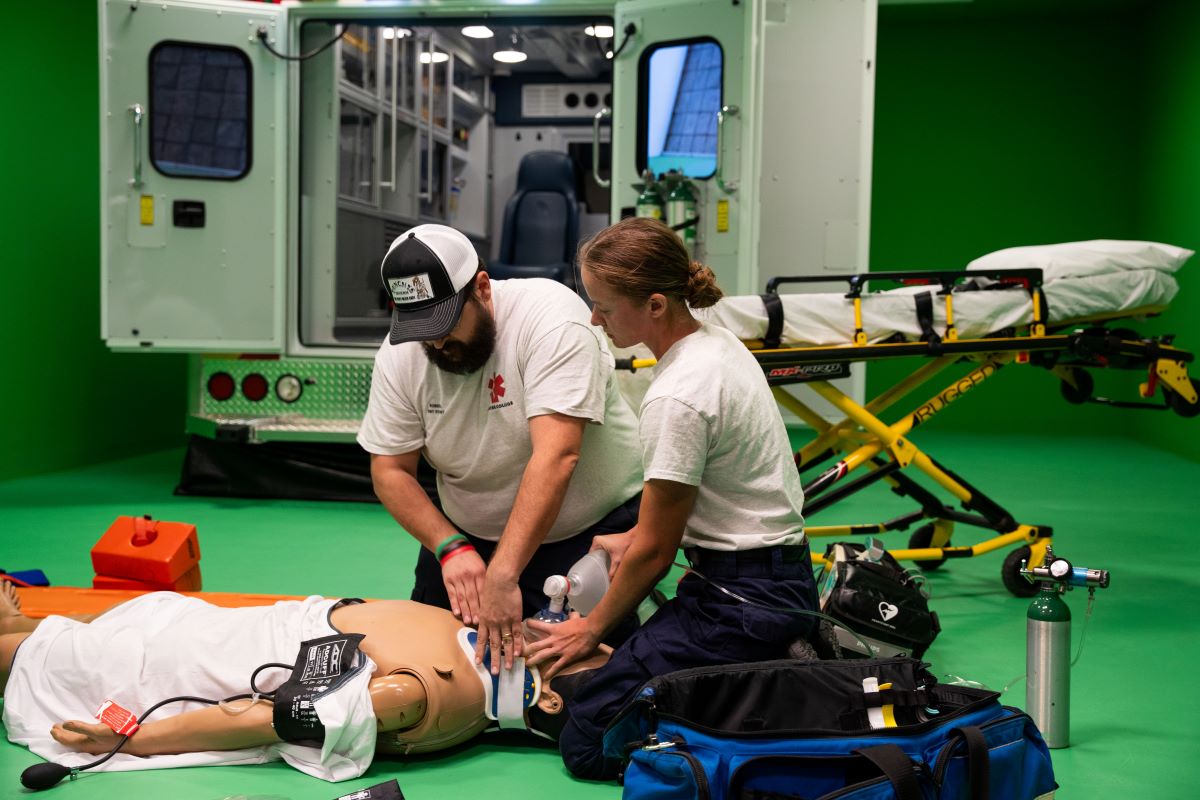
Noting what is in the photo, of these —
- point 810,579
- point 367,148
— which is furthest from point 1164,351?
point 367,148

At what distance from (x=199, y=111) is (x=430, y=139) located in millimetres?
3005

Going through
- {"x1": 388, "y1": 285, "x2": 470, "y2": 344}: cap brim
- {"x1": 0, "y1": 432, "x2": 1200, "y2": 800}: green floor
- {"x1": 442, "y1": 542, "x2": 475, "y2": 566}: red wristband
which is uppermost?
{"x1": 388, "y1": 285, "x2": 470, "y2": 344}: cap brim

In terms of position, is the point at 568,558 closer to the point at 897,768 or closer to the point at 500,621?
the point at 500,621

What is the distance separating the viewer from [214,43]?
19.8ft

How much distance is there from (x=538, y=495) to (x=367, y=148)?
553 cm

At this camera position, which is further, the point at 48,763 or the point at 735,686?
the point at 48,763

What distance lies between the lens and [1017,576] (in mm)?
4281

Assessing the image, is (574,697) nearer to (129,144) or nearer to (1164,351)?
(1164,351)

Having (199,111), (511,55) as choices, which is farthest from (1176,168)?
(199,111)

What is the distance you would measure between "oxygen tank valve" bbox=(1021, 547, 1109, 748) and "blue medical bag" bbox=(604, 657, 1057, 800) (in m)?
0.59

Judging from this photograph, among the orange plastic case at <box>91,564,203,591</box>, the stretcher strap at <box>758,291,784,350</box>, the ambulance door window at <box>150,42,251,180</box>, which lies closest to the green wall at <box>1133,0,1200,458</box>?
the stretcher strap at <box>758,291,784,350</box>

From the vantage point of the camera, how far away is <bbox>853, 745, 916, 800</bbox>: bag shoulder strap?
6.46ft

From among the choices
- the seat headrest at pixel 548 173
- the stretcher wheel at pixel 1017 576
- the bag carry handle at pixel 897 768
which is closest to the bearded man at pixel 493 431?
the bag carry handle at pixel 897 768

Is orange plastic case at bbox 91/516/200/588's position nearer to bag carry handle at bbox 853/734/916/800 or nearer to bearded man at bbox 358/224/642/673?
bearded man at bbox 358/224/642/673
